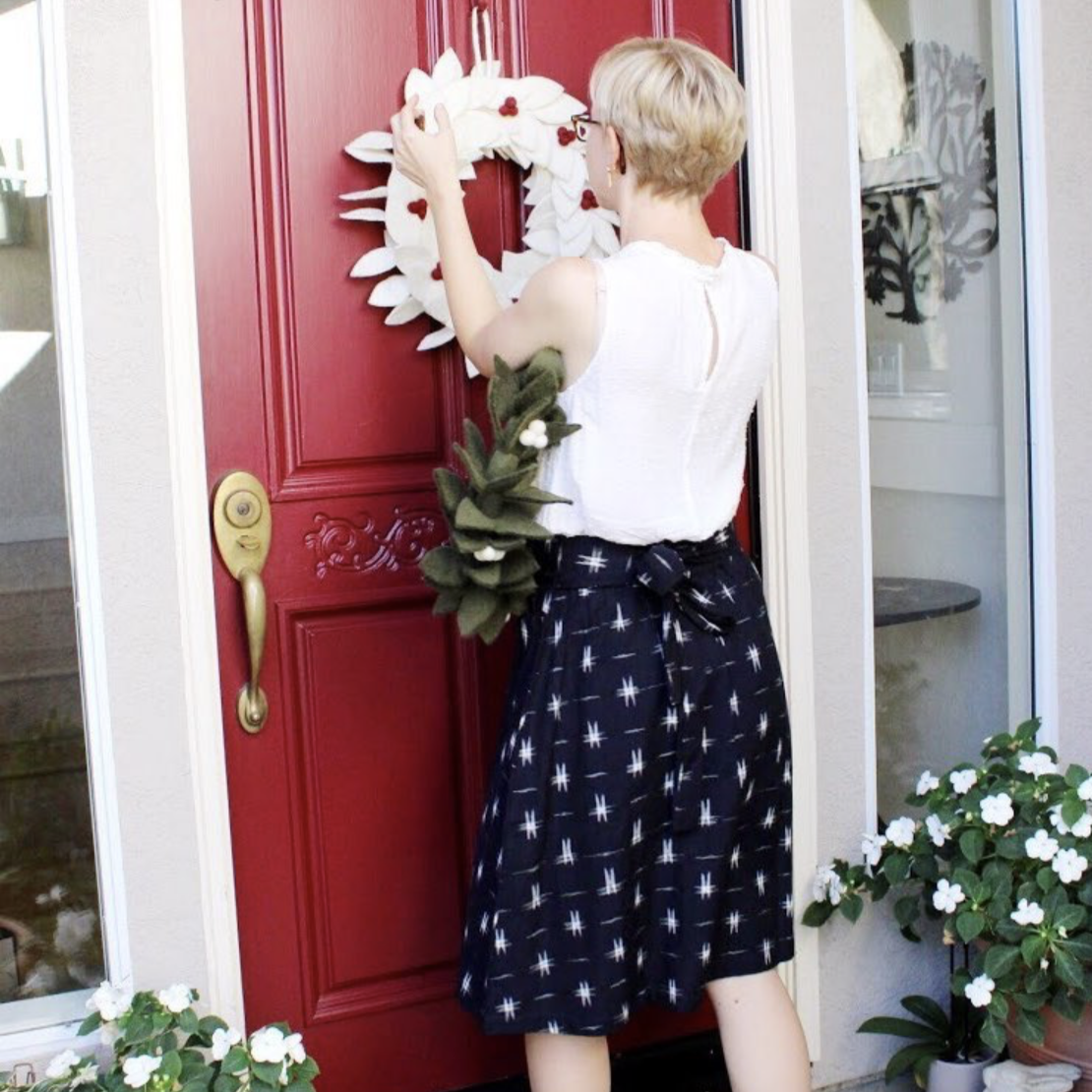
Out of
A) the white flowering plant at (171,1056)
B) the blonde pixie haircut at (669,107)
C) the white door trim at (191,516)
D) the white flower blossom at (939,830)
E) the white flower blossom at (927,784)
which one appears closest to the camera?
the blonde pixie haircut at (669,107)

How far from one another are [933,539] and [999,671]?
311mm

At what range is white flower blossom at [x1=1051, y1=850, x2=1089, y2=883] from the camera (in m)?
2.52

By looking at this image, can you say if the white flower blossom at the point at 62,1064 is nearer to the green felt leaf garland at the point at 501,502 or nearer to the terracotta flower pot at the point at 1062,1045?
the green felt leaf garland at the point at 501,502

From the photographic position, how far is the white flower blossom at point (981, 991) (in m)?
2.53

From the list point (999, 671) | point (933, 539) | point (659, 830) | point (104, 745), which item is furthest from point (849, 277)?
point (104, 745)

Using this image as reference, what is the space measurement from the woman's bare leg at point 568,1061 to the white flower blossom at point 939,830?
78 centimetres

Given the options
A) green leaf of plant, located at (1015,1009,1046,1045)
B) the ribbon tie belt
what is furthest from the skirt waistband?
green leaf of plant, located at (1015,1009,1046,1045)

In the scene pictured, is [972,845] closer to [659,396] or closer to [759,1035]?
[759,1035]

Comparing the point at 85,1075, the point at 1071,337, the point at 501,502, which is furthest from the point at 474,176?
the point at 85,1075

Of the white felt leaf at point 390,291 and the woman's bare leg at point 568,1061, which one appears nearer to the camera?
the woman's bare leg at point 568,1061

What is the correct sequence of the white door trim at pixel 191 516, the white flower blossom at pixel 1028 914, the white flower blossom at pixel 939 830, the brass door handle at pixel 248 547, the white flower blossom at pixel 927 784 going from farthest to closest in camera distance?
the white flower blossom at pixel 927 784 → the white flower blossom at pixel 939 830 → the white flower blossom at pixel 1028 914 → the brass door handle at pixel 248 547 → the white door trim at pixel 191 516

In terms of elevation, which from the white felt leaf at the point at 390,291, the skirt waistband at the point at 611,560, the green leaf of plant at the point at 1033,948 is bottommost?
the green leaf of plant at the point at 1033,948

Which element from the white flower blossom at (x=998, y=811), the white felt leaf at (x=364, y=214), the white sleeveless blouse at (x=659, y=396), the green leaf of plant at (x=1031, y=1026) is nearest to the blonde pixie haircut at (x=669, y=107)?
the white sleeveless blouse at (x=659, y=396)

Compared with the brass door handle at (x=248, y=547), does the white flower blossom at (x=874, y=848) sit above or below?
below
